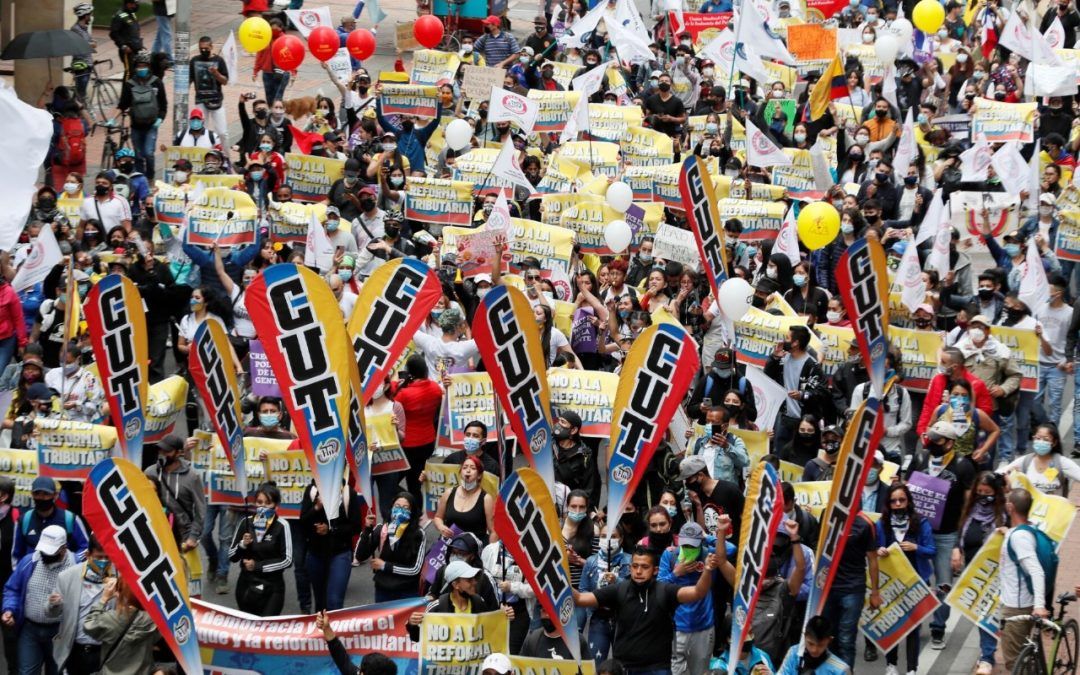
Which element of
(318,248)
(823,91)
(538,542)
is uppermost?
(823,91)

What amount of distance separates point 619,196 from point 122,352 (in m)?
6.81

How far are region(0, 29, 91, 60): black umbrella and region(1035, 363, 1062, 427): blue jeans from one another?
12.7 m

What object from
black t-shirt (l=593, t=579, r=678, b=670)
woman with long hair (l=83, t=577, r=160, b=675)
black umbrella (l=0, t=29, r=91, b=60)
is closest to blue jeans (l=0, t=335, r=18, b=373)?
woman with long hair (l=83, t=577, r=160, b=675)

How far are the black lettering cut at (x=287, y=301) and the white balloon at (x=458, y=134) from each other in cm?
893

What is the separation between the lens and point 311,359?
13.4 m

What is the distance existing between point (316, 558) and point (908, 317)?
6.61 metres

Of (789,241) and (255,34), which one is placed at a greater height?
(255,34)

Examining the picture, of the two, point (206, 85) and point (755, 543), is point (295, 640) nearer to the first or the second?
point (755, 543)

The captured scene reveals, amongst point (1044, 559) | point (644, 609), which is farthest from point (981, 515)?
point (644, 609)

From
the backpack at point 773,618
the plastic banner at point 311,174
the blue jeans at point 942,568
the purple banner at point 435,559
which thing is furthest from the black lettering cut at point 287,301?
the plastic banner at point 311,174

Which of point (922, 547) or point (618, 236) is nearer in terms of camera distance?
point (922, 547)

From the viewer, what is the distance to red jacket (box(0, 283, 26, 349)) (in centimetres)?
1677

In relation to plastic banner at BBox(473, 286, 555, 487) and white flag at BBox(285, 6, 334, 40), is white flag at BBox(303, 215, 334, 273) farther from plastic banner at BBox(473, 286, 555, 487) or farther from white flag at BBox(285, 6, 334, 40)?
white flag at BBox(285, 6, 334, 40)

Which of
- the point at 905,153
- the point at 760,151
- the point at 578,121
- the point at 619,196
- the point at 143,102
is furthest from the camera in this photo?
the point at 143,102
